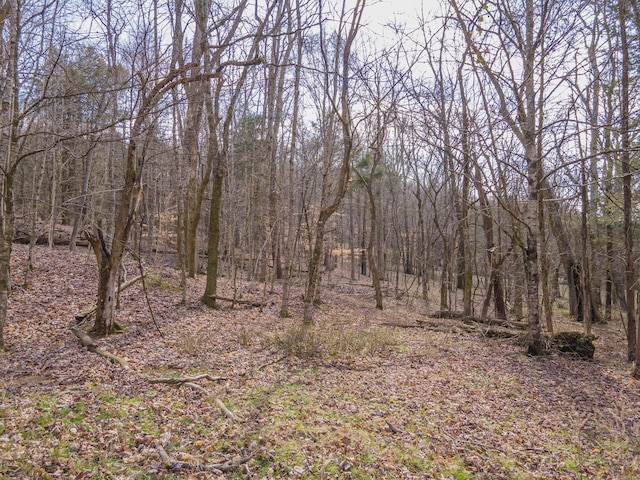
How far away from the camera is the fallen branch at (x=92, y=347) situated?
5821 mm

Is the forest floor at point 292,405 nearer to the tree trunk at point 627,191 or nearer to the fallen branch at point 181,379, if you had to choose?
the fallen branch at point 181,379

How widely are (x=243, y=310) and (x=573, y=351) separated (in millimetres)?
7983

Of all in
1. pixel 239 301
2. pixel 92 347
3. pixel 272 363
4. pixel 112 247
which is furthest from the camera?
pixel 239 301

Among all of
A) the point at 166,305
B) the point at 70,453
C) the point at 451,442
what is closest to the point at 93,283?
the point at 166,305

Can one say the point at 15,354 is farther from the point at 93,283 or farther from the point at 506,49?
the point at 506,49

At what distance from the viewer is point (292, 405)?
5.03 metres

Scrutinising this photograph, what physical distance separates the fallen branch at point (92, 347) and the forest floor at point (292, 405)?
0.37 ft

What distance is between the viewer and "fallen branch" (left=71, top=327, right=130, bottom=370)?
5.82 m

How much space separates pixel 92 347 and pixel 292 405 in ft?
11.5

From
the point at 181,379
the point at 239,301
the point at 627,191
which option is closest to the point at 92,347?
the point at 181,379

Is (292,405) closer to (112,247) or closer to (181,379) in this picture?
(181,379)

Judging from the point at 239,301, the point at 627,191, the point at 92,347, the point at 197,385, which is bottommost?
the point at 197,385

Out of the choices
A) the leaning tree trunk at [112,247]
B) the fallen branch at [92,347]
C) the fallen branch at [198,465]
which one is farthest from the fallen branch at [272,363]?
the leaning tree trunk at [112,247]

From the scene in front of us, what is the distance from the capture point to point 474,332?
11016 millimetres
